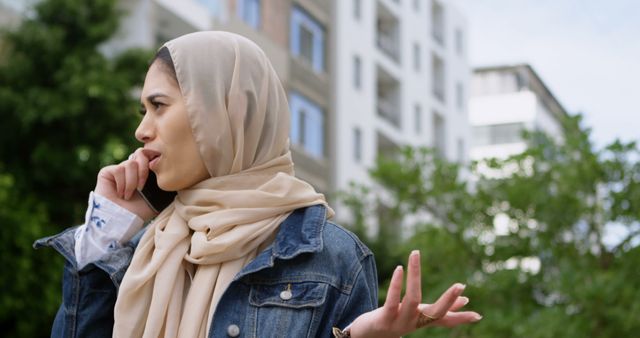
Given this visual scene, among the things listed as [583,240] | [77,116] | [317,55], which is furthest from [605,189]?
[317,55]

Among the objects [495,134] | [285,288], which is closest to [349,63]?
[285,288]

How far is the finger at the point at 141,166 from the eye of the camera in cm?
309

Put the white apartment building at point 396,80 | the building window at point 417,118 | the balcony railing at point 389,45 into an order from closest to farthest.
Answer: the white apartment building at point 396,80
the balcony railing at point 389,45
the building window at point 417,118

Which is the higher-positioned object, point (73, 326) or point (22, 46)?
point (22, 46)

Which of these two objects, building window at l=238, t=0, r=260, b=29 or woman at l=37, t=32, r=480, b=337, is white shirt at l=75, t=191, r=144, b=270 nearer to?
woman at l=37, t=32, r=480, b=337

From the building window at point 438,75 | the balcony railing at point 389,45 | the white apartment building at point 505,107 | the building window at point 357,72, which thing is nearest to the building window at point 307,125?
the building window at point 357,72

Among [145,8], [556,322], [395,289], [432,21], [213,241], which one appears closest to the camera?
[395,289]

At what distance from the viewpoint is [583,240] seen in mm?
15312

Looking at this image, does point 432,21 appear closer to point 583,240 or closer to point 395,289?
point 583,240

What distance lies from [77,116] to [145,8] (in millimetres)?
4675

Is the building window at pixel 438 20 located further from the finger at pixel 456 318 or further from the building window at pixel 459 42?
the finger at pixel 456 318

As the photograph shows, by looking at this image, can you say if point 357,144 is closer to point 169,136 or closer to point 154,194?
point 154,194

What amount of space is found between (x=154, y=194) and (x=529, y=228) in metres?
12.7

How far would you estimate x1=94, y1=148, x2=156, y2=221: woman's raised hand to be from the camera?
3107 mm
